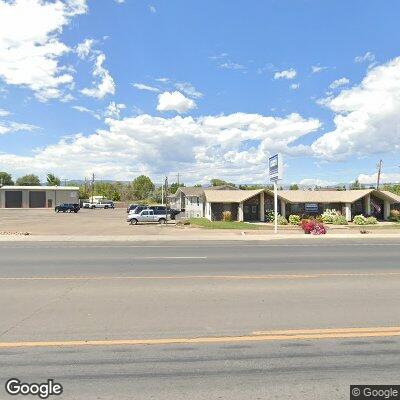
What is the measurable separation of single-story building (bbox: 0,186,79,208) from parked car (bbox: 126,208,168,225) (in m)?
50.4

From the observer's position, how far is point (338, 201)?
45.9 m

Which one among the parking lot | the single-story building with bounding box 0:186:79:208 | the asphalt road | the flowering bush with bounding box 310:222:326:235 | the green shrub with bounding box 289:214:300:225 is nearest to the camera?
the asphalt road

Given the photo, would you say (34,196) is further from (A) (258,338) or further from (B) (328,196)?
(A) (258,338)

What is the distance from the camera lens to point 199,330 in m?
6.38

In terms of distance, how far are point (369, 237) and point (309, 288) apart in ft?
57.2

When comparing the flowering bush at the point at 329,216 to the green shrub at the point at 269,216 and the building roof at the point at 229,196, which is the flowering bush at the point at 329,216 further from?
the building roof at the point at 229,196

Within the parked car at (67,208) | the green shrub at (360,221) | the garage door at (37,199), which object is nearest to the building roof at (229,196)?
the green shrub at (360,221)

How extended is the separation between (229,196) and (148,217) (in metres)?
9.48

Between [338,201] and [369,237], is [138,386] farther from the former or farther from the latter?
[338,201]

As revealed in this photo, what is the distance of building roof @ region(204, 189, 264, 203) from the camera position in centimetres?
4412

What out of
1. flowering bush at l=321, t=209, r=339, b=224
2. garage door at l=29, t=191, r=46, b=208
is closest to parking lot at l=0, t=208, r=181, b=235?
flowering bush at l=321, t=209, r=339, b=224

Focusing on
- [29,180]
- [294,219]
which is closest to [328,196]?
[294,219]

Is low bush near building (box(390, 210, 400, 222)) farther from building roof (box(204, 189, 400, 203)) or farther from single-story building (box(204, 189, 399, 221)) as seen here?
building roof (box(204, 189, 400, 203))

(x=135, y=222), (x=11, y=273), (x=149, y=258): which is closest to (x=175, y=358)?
(x=11, y=273)
